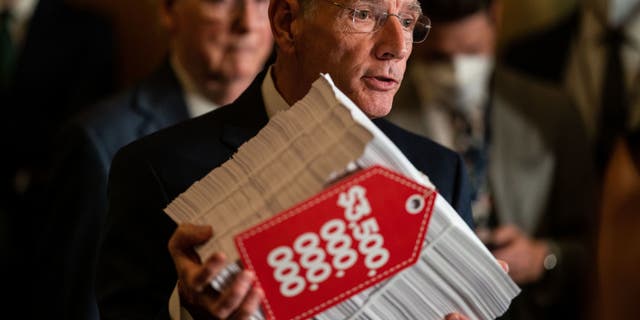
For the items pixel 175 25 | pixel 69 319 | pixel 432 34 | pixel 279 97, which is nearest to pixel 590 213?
pixel 432 34

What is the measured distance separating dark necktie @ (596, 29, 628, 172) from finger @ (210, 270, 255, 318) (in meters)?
2.55

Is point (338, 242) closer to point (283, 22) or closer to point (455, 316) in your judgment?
point (455, 316)

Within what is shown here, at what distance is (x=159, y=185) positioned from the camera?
6.08 feet

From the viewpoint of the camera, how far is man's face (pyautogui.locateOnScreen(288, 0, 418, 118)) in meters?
1.70

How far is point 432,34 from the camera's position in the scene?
3.41m

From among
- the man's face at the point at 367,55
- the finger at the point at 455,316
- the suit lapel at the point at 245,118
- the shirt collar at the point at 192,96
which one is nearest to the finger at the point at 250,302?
the finger at the point at 455,316

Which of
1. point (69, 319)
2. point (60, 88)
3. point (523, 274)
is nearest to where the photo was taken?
point (69, 319)

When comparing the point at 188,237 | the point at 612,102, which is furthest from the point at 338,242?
the point at 612,102

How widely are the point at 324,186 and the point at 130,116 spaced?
1.45 meters

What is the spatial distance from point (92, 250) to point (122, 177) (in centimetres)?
87

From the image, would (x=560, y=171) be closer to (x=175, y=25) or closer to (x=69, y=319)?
(x=175, y=25)

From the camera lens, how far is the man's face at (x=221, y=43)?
2.93m

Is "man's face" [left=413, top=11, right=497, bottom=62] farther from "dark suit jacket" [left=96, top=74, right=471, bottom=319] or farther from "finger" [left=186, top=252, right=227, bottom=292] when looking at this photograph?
"finger" [left=186, top=252, right=227, bottom=292]

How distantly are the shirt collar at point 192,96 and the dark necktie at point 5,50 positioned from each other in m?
1.34
